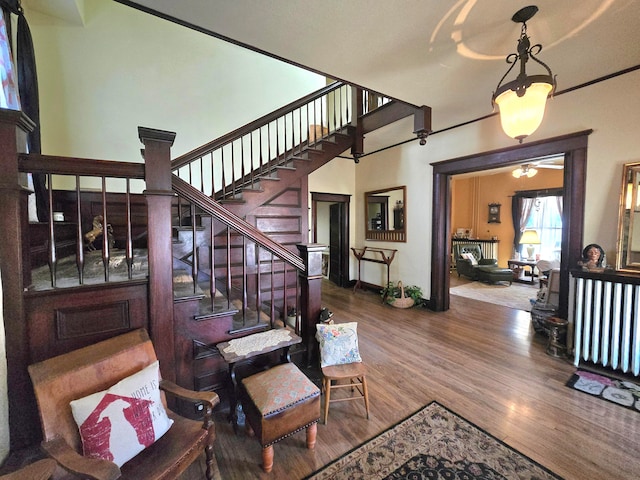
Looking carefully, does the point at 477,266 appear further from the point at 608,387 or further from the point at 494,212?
the point at 608,387

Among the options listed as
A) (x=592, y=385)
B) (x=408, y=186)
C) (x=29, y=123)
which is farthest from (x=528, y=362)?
(x=29, y=123)

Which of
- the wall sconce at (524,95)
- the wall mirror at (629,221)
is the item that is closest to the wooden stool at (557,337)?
the wall mirror at (629,221)

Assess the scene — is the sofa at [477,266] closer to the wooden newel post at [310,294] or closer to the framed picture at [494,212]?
the framed picture at [494,212]

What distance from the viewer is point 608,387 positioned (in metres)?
2.23

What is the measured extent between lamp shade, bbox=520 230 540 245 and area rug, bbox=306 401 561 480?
20.0 ft

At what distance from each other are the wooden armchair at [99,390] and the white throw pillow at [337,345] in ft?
2.88

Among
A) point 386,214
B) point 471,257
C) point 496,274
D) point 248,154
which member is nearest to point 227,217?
point 248,154

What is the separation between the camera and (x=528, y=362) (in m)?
2.66

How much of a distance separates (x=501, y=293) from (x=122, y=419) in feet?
20.8

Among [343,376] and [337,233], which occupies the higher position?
[337,233]

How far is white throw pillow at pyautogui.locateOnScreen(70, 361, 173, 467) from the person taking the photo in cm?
111

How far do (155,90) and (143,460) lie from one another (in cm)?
413

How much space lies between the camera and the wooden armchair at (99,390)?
1.01 meters

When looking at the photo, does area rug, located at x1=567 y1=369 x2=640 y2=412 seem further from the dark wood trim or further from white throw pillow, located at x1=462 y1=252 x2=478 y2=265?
white throw pillow, located at x1=462 y1=252 x2=478 y2=265
